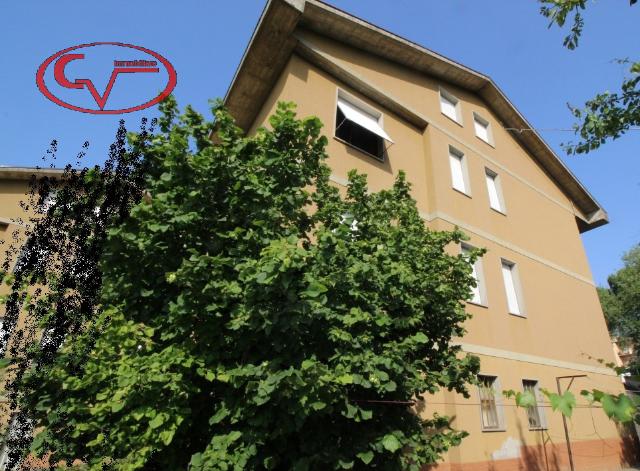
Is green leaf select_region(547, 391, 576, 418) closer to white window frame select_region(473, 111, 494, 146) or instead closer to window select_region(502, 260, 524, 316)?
window select_region(502, 260, 524, 316)

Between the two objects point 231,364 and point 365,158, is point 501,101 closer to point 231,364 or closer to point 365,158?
point 365,158

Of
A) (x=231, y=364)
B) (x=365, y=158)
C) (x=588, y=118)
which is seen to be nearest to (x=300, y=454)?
(x=231, y=364)

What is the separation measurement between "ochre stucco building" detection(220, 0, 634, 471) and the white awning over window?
2.0 inches

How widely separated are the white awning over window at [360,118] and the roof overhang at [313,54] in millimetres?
775

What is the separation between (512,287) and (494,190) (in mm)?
3909

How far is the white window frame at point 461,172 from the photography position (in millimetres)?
13477

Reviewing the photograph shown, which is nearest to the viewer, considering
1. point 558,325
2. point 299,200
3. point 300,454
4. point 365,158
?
point 300,454

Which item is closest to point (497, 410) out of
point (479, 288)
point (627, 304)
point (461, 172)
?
point (479, 288)

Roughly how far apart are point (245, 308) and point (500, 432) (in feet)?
29.5

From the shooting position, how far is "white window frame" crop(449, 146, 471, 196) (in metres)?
13.5

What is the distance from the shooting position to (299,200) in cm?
546

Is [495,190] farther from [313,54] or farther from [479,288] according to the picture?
[313,54]

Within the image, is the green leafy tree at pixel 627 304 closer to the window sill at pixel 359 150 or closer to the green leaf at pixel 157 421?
the window sill at pixel 359 150

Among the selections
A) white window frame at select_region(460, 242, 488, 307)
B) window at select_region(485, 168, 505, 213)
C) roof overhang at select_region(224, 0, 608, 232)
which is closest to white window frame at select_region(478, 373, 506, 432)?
white window frame at select_region(460, 242, 488, 307)
